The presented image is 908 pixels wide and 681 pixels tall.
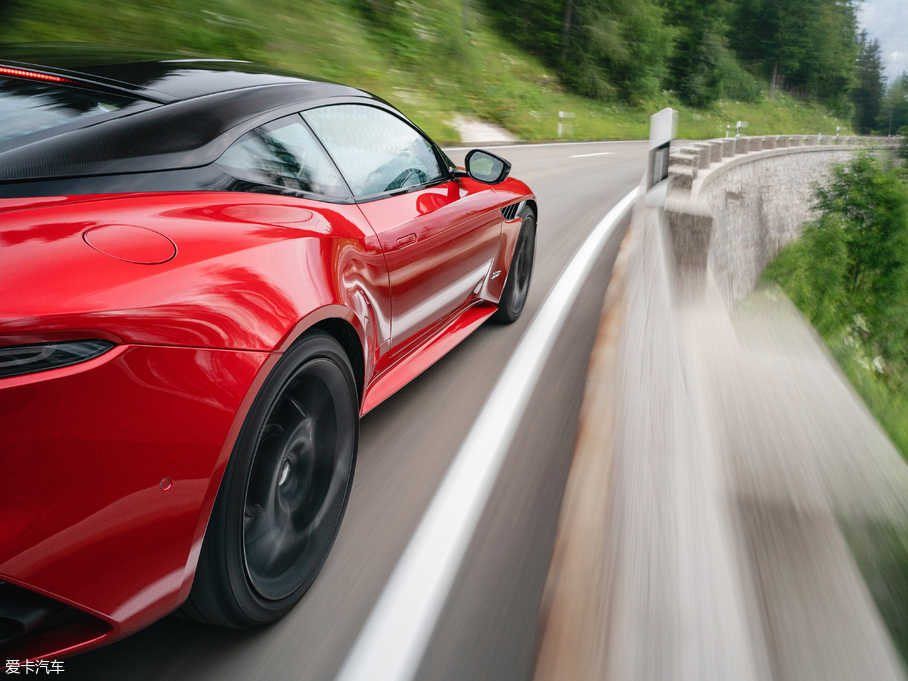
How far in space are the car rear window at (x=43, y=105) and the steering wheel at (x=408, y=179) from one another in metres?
1.15

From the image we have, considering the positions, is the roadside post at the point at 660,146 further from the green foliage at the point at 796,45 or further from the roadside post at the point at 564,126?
the green foliage at the point at 796,45

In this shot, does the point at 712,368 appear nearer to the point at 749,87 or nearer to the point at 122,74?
the point at 122,74

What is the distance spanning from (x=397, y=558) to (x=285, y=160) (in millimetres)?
1319

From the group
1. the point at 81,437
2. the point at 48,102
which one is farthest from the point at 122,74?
the point at 81,437

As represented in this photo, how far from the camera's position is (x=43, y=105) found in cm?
178

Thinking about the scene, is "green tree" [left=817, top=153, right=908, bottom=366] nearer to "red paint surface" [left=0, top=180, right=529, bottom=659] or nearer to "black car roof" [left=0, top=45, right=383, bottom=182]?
"black car roof" [left=0, top=45, right=383, bottom=182]

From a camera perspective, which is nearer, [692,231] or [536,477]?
[536,477]

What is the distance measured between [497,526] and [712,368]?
4.53 feet

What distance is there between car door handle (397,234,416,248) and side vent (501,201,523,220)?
1361mm

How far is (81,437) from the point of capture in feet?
4.05

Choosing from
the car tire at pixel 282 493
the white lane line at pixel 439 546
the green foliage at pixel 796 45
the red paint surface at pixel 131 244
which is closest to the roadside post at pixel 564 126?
the white lane line at pixel 439 546

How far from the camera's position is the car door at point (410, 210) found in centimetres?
257

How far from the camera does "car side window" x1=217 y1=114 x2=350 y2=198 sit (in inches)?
80.7

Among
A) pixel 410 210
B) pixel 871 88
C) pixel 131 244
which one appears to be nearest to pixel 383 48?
pixel 410 210
